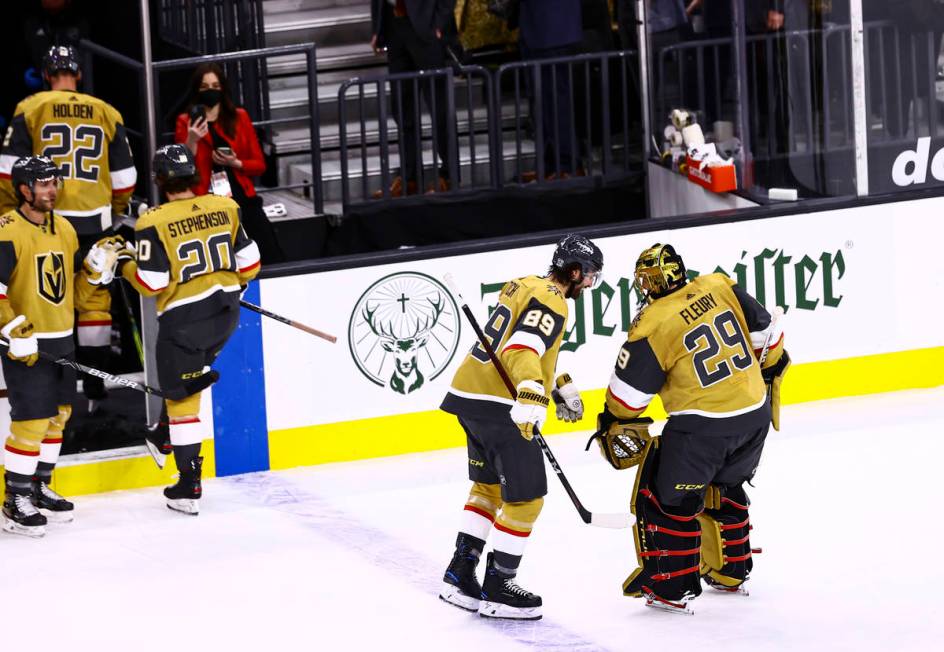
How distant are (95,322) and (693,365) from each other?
3004 millimetres

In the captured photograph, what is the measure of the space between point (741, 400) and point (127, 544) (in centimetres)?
253

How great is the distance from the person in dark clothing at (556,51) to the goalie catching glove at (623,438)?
3986 millimetres

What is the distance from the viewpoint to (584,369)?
8.24m

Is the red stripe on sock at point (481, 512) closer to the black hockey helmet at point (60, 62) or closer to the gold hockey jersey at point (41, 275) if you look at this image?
the gold hockey jersey at point (41, 275)

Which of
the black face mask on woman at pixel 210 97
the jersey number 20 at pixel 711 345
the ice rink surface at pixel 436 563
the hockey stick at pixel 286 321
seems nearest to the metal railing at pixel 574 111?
the black face mask on woman at pixel 210 97

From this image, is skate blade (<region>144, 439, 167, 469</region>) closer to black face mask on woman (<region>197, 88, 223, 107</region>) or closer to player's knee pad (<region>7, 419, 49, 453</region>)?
player's knee pad (<region>7, 419, 49, 453</region>)

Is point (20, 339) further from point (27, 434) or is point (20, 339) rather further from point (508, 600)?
point (508, 600)

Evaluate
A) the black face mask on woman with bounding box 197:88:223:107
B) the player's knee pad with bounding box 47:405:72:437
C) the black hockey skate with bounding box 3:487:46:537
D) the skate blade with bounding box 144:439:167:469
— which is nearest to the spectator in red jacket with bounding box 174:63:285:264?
the black face mask on woman with bounding box 197:88:223:107

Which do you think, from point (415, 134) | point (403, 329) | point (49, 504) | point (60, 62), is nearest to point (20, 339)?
point (49, 504)

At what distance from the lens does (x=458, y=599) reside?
20.0 feet

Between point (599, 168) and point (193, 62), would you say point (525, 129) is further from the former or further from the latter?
point (193, 62)

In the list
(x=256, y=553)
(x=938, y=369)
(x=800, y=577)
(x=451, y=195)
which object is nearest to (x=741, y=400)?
(x=800, y=577)

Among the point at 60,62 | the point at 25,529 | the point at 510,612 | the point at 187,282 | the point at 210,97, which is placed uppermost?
the point at 60,62

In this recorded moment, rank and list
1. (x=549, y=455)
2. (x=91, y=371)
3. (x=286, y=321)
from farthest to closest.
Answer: (x=286, y=321) → (x=91, y=371) → (x=549, y=455)
